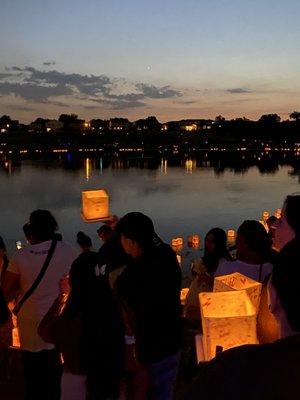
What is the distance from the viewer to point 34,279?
2.70 m

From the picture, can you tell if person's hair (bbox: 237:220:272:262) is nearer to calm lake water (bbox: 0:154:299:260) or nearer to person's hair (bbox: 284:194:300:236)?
person's hair (bbox: 284:194:300:236)

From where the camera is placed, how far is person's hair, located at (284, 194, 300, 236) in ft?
4.68

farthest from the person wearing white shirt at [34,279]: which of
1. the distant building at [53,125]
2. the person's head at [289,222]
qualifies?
the distant building at [53,125]

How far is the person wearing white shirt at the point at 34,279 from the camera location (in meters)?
2.68

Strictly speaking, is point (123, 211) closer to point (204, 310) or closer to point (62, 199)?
point (62, 199)

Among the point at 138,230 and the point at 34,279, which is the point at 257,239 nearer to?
the point at 138,230

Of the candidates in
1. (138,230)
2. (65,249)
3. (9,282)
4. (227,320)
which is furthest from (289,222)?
(9,282)

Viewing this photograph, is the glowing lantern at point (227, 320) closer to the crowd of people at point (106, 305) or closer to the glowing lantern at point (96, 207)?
the crowd of people at point (106, 305)

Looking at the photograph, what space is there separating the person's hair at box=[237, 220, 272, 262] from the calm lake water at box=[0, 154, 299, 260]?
50.9 ft

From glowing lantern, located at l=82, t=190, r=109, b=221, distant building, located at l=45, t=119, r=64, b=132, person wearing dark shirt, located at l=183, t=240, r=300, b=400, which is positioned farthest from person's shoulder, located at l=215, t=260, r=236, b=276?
distant building, located at l=45, t=119, r=64, b=132

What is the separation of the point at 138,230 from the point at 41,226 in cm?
65

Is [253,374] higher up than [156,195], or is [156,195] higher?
[253,374]

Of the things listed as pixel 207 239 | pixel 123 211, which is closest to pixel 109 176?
pixel 123 211

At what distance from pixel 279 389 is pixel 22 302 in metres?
2.17
